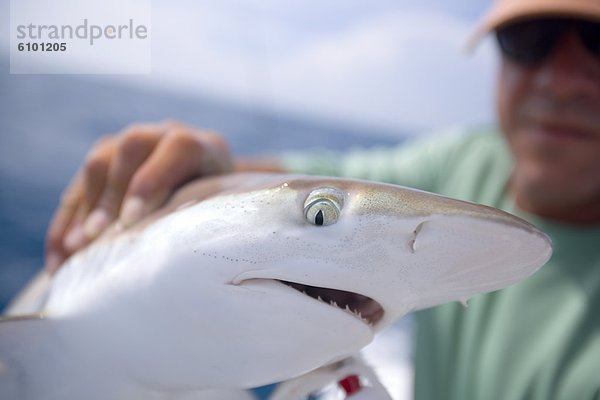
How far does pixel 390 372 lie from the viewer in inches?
112

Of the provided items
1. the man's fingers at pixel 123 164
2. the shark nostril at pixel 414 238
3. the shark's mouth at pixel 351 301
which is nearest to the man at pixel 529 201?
the man's fingers at pixel 123 164

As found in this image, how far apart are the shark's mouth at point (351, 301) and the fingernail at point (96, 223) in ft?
2.38

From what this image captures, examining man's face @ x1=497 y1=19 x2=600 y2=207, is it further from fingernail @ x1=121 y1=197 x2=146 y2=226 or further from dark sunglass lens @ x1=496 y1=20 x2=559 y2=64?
fingernail @ x1=121 y1=197 x2=146 y2=226

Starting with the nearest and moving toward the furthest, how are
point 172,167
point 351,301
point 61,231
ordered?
point 351,301 < point 172,167 < point 61,231

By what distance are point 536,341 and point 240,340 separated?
1396 mm

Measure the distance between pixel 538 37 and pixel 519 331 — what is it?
1081 mm

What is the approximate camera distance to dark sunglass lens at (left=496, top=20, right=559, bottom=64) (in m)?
1.78

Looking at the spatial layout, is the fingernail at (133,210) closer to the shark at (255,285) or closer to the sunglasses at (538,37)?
the shark at (255,285)

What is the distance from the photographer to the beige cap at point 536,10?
1.63 metres

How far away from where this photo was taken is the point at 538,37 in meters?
1.81

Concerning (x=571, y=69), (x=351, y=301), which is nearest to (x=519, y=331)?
(x=571, y=69)

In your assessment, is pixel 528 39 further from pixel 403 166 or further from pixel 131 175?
pixel 131 175

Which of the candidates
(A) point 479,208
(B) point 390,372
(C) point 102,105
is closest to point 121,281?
(A) point 479,208

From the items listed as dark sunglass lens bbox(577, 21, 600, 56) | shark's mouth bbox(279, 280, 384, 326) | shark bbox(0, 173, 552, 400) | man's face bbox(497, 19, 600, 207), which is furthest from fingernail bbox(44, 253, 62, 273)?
dark sunglass lens bbox(577, 21, 600, 56)
